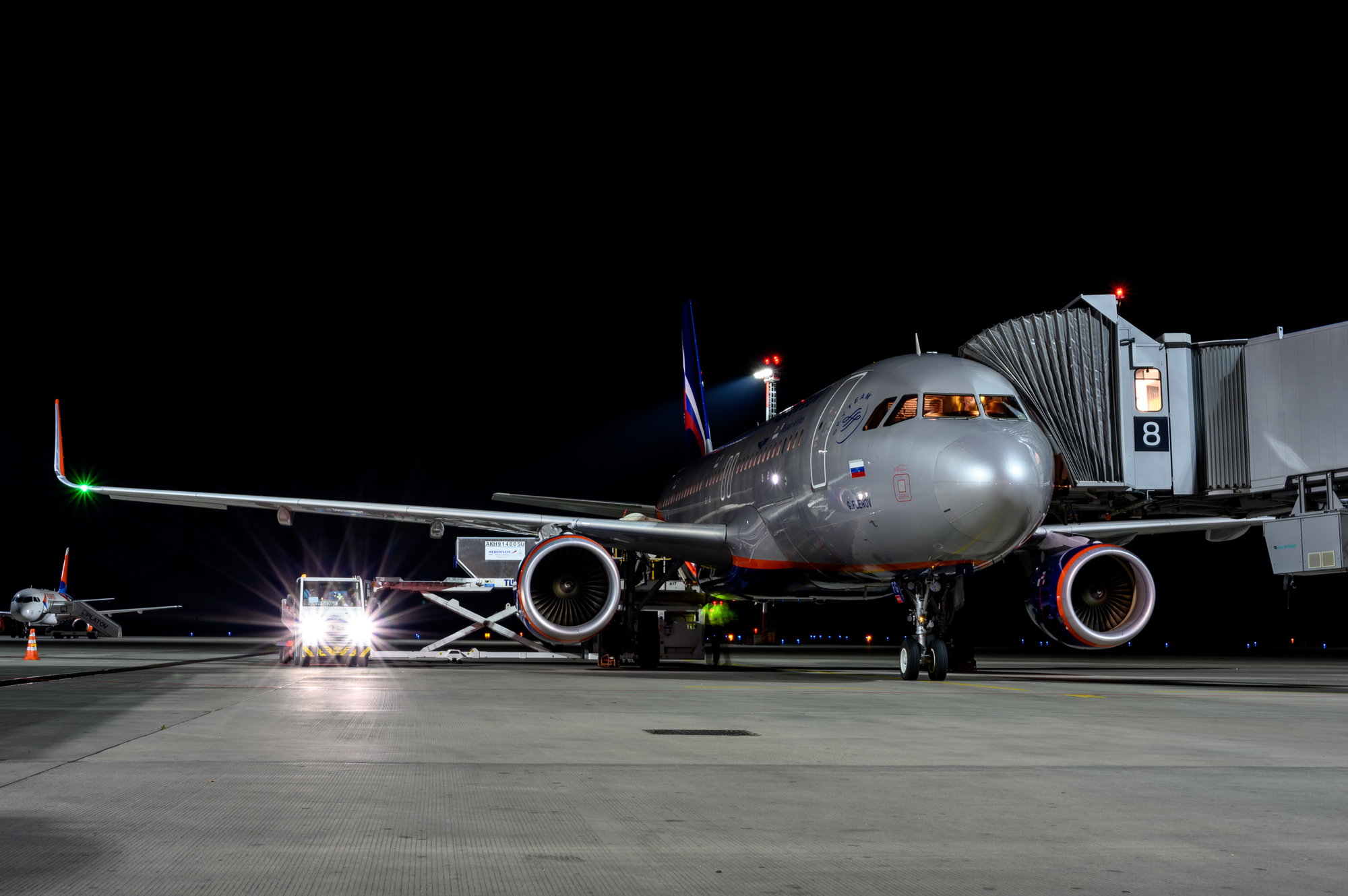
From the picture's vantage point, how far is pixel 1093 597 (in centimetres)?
1614

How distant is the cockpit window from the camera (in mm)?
13988

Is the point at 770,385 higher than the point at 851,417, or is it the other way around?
the point at 770,385

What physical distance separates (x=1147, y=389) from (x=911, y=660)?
10753mm

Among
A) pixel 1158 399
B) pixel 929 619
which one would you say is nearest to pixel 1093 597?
pixel 929 619

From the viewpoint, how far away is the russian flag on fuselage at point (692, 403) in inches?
1218

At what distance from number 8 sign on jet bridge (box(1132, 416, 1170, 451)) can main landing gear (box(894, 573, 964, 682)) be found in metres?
8.91

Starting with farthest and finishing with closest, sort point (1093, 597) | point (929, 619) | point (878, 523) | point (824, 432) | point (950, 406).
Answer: point (1093, 597)
point (824, 432)
point (929, 619)
point (878, 523)
point (950, 406)

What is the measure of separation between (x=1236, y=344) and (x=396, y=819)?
21.4 meters

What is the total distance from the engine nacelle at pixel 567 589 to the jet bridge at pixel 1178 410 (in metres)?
10.4

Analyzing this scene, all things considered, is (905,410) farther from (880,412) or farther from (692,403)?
(692,403)

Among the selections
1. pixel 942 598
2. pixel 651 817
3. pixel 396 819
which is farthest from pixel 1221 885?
pixel 942 598

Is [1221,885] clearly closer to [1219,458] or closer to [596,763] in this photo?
[596,763]

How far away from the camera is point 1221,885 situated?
3.48 metres

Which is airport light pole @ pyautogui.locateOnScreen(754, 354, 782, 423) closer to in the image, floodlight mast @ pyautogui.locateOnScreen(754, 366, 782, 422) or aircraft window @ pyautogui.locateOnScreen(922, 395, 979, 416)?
floodlight mast @ pyautogui.locateOnScreen(754, 366, 782, 422)
